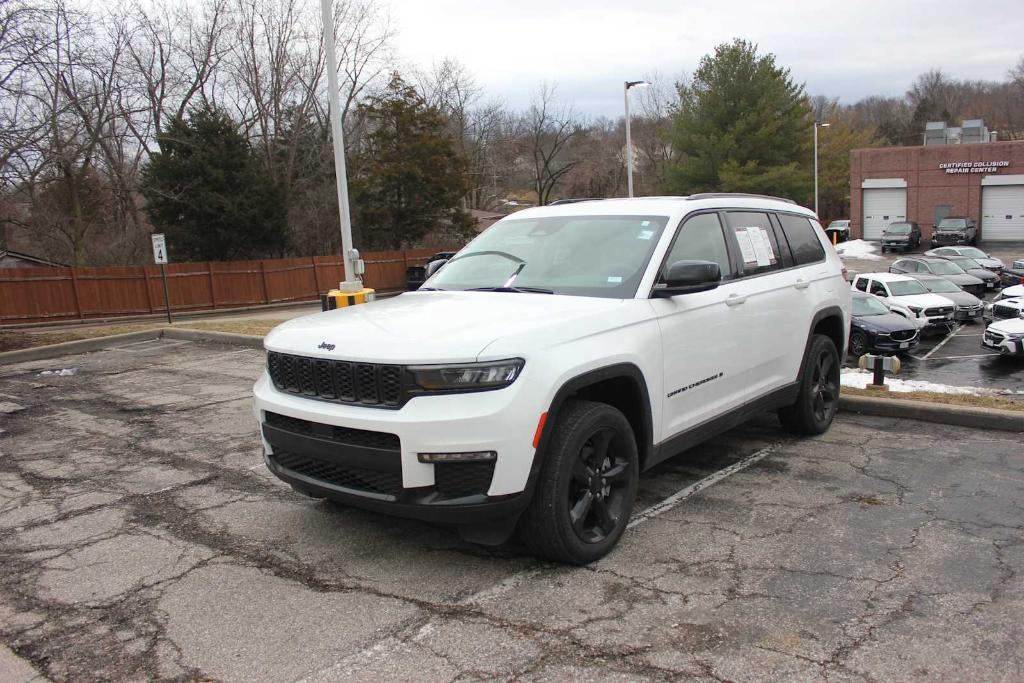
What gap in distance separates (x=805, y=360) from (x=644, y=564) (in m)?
2.85

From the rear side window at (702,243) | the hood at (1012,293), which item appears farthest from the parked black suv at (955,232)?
the rear side window at (702,243)

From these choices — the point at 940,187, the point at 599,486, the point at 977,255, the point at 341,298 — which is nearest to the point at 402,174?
the point at 977,255

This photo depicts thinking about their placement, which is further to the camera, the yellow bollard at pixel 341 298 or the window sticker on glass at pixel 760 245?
the yellow bollard at pixel 341 298

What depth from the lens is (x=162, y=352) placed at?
41.6 ft

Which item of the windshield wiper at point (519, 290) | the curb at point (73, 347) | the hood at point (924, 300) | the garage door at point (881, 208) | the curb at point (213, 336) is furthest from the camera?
the garage door at point (881, 208)

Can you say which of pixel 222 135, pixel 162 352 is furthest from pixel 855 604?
pixel 222 135

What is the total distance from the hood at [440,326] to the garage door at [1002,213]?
2223 inches

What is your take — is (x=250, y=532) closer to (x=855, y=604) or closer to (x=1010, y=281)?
(x=855, y=604)

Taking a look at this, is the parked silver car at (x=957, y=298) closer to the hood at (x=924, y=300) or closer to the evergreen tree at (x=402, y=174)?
the hood at (x=924, y=300)

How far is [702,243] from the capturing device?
5.18 metres

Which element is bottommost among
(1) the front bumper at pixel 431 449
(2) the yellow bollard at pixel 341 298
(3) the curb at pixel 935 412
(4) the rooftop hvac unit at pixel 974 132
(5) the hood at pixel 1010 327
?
(5) the hood at pixel 1010 327

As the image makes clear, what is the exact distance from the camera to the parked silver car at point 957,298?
72.6 feet

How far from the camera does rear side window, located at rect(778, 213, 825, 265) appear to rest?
6.29m

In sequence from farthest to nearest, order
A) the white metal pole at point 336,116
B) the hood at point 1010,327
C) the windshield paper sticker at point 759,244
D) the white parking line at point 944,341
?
1. the white parking line at point 944,341
2. the hood at point 1010,327
3. the white metal pole at point 336,116
4. the windshield paper sticker at point 759,244
